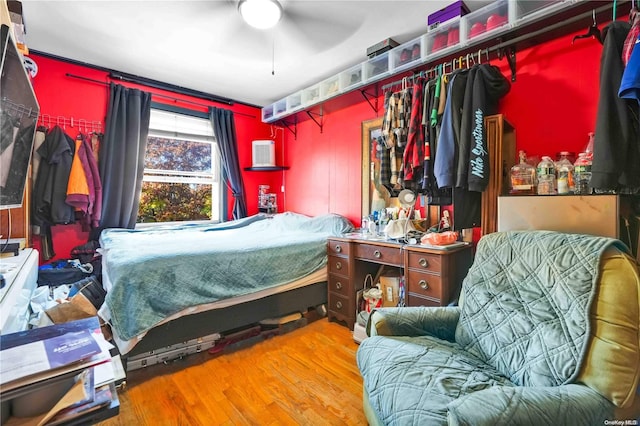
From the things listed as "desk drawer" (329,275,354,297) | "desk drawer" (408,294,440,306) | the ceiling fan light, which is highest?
the ceiling fan light

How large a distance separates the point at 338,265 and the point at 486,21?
2.06m

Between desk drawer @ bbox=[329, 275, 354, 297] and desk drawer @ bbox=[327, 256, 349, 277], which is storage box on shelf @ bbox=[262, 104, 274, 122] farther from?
desk drawer @ bbox=[329, 275, 354, 297]

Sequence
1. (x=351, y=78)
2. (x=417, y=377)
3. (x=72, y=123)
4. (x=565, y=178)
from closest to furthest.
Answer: (x=417, y=377) < (x=565, y=178) < (x=351, y=78) < (x=72, y=123)

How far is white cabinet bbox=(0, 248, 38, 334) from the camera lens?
3.10ft

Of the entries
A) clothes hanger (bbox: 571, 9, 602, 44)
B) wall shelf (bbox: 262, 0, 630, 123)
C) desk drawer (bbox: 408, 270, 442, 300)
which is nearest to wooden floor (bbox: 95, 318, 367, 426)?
desk drawer (bbox: 408, 270, 442, 300)

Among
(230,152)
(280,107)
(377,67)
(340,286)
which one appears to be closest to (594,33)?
(377,67)

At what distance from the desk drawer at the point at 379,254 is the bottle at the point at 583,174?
1.05 m

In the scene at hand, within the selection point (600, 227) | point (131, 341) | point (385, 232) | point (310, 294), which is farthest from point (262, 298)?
point (600, 227)

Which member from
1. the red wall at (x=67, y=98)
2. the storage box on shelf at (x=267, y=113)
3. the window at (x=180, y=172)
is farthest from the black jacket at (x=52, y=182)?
the storage box on shelf at (x=267, y=113)

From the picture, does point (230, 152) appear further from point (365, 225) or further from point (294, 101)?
point (365, 225)

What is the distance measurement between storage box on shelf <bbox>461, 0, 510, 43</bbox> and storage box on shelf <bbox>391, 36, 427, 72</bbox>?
31cm

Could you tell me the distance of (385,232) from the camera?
2426mm

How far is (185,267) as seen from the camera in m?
1.91

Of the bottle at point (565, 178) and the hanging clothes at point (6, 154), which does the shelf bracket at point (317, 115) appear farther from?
the hanging clothes at point (6, 154)
